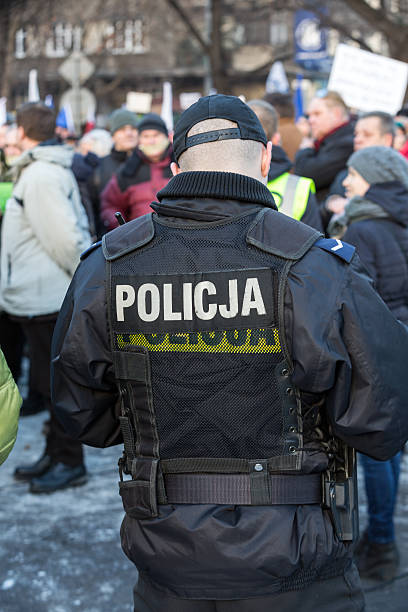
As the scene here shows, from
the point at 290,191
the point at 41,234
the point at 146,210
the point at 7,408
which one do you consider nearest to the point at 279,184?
the point at 290,191

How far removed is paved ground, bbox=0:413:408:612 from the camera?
3.78 metres

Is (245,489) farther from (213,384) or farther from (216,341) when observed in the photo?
(216,341)

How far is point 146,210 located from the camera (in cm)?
606

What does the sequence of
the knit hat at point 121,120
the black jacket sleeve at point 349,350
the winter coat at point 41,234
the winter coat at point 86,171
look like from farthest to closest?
the knit hat at point 121,120
the winter coat at point 86,171
the winter coat at point 41,234
the black jacket sleeve at point 349,350

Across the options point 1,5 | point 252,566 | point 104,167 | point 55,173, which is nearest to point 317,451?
point 252,566

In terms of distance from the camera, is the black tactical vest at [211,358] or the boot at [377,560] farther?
the boot at [377,560]

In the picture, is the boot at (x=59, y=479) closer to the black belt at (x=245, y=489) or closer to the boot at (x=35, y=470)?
the boot at (x=35, y=470)

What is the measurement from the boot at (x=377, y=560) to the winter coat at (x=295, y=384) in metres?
1.80

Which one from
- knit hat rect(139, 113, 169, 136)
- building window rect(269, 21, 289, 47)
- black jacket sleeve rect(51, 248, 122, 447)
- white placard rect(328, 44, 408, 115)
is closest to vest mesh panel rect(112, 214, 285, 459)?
black jacket sleeve rect(51, 248, 122, 447)

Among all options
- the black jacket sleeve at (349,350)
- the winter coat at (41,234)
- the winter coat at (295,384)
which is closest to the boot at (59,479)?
the winter coat at (41,234)

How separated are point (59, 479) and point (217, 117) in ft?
10.6

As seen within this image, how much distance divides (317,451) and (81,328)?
2.38 ft

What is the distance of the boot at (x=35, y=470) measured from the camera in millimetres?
5148

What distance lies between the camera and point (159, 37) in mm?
38781
